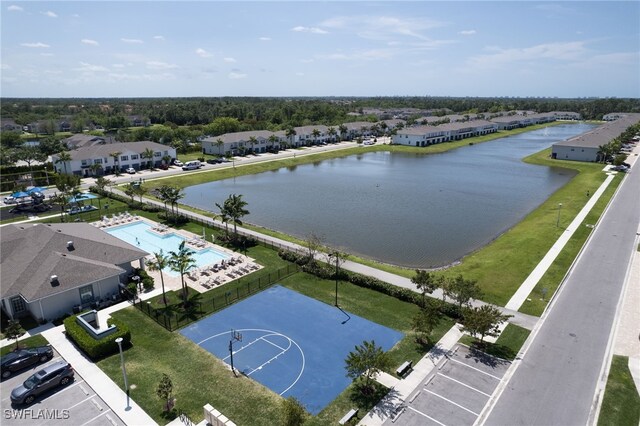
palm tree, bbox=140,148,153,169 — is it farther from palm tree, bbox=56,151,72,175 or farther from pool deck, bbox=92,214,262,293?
pool deck, bbox=92,214,262,293

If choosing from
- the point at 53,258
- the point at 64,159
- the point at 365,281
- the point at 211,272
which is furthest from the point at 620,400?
the point at 64,159

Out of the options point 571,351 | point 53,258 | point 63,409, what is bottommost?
point 63,409

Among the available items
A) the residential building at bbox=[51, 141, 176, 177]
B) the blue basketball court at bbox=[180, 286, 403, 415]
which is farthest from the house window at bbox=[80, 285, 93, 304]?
the residential building at bbox=[51, 141, 176, 177]

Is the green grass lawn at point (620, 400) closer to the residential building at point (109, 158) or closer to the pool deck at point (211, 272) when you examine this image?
the pool deck at point (211, 272)

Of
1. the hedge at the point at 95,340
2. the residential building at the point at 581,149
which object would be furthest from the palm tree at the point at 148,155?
the residential building at the point at 581,149

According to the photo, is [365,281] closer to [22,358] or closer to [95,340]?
[95,340]

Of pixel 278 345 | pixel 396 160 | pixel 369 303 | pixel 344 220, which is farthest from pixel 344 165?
pixel 278 345
